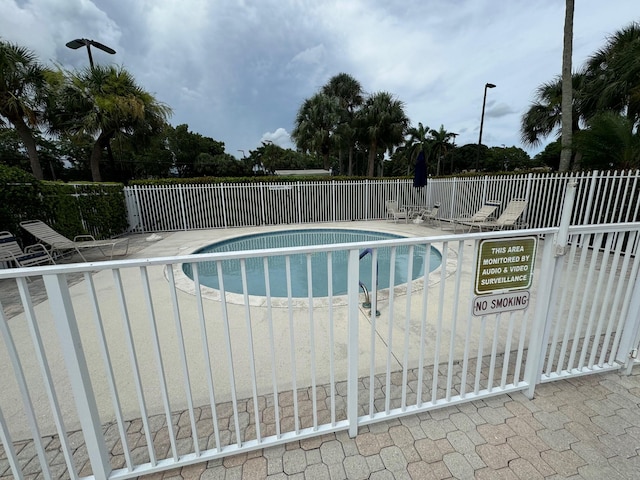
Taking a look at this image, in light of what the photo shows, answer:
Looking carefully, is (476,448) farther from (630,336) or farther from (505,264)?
(630,336)

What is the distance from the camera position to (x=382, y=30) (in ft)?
20.7

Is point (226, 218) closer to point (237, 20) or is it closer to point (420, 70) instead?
point (237, 20)

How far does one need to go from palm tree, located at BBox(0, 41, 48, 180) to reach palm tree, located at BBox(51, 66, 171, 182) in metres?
0.61

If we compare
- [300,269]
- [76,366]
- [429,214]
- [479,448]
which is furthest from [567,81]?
[76,366]

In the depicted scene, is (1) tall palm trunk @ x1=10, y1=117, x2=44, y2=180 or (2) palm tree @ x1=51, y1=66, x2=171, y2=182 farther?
(2) palm tree @ x1=51, y1=66, x2=171, y2=182

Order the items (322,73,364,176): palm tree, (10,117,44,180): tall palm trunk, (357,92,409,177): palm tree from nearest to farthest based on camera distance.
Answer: (10,117,44,180): tall palm trunk, (357,92,409,177): palm tree, (322,73,364,176): palm tree

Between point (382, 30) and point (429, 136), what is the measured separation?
23020 mm

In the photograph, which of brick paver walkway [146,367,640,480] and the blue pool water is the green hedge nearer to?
the blue pool water

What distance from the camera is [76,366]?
3.74 ft

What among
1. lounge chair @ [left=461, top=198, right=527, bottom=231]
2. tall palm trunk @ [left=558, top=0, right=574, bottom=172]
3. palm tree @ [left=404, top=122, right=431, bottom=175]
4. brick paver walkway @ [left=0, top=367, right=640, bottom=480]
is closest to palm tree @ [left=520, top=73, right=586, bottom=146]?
tall palm trunk @ [left=558, top=0, right=574, bottom=172]

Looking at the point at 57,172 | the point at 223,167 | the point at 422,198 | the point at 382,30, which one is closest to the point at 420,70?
the point at 382,30

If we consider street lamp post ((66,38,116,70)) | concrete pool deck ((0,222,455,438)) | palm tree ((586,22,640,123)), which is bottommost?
concrete pool deck ((0,222,455,438))

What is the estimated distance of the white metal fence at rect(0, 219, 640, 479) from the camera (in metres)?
1.17

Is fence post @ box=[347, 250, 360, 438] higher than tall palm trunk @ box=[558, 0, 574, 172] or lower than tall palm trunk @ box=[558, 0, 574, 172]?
lower
